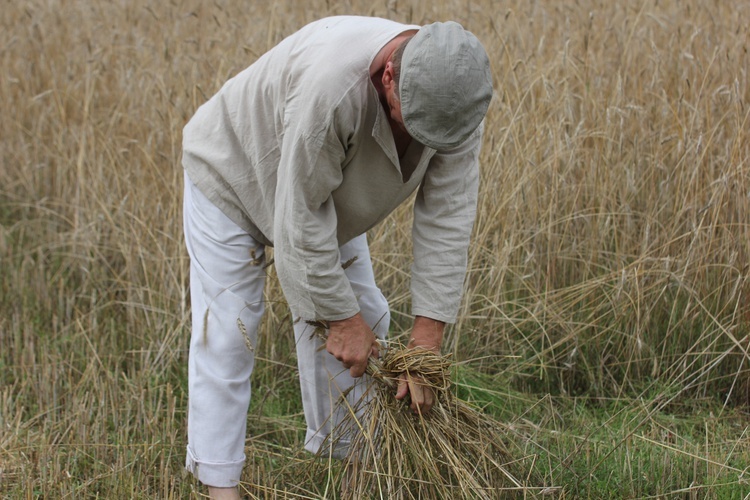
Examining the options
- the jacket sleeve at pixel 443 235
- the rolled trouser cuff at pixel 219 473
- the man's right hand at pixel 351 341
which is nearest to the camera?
the man's right hand at pixel 351 341

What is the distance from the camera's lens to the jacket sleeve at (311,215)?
1.95 m

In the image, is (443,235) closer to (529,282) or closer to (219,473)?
(219,473)

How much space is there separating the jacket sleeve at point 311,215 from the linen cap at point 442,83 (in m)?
0.19

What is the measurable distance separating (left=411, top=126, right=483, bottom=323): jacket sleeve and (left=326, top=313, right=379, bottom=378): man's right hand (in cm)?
20

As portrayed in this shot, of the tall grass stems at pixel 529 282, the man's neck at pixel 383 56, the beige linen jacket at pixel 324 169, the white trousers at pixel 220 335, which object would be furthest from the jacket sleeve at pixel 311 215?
the tall grass stems at pixel 529 282

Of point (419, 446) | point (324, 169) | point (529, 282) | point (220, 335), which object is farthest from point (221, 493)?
point (529, 282)

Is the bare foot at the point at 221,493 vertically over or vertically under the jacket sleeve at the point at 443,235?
under

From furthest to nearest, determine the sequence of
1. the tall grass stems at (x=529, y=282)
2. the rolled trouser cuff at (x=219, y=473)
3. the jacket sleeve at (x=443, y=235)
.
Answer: the tall grass stems at (x=529, y=282) < the rolled trouser cuff at (x=219, y=473) < the jacket sleeve at (x=443, y=235)

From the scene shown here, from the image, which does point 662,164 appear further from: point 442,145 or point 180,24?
point 180,24

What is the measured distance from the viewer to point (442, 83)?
1812 millimetres

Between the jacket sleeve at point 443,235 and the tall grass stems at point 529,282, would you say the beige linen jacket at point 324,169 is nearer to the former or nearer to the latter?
the jacket sleeve at point 443,235

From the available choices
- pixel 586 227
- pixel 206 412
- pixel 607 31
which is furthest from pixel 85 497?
pixel 607 31

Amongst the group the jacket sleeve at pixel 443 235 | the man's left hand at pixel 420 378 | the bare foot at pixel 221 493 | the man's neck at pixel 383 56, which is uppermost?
the man's neck at pixel 383 56

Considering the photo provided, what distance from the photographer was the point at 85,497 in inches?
99.0
